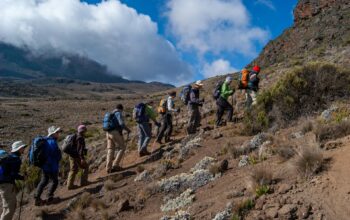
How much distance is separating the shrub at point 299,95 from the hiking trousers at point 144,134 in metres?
3.09

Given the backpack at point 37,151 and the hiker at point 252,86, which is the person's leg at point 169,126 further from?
the backpack at point 37,151

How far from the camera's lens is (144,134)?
1337 centimetres

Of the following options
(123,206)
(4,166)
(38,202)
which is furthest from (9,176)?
(123,206)

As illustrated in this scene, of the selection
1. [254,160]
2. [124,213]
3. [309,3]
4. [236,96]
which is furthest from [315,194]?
[309,3]

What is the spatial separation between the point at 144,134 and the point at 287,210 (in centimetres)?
737

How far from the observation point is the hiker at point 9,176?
9188 mm

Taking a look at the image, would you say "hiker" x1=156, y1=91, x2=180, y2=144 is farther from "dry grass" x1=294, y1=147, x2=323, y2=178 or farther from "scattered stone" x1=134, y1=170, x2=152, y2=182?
"dry grass" x1=294, y1=147, x2=323, y2=178

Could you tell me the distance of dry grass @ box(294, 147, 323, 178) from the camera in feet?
24.0

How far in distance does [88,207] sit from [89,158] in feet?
19.0

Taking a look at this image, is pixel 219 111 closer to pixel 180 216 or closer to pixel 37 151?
pixel 37 151

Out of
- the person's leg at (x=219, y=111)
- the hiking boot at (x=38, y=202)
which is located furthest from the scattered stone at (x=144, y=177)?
the person's leg at (x=219, y=111)

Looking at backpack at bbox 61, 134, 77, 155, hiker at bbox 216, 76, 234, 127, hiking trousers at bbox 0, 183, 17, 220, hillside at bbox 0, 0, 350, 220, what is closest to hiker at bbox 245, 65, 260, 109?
hillside at bbox 0, 0, 350, 220

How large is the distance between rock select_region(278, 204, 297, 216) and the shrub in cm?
602

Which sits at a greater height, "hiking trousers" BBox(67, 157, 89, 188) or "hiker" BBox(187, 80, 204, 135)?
"hiker" BBox(187, 80, 204, 135)
